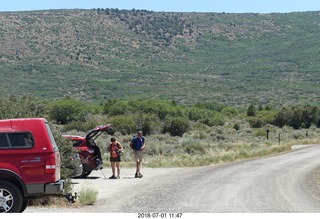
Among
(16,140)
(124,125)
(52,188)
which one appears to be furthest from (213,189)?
(124,125)

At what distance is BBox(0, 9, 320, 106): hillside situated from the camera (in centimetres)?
10169

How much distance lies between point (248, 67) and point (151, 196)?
107213 mm

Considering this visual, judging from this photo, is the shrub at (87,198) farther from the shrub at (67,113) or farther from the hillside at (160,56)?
the hillside at (160,56)

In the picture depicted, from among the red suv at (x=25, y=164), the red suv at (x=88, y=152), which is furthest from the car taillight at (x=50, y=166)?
the red suv at (x=88, y=152)

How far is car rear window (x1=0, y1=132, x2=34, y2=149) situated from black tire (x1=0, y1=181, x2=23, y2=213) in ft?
2.42

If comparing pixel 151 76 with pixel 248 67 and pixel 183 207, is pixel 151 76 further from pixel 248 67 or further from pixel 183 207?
pixel 183 207

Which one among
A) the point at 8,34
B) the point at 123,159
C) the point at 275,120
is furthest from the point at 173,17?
the point at 123,159

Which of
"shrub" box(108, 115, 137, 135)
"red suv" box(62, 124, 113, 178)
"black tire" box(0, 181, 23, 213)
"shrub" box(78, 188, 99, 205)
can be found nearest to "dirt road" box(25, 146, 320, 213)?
"shrub" box(78, 188, 99, 205)

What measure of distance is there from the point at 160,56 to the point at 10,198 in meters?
113

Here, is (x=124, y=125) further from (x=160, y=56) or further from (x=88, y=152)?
(x=160, y=56)

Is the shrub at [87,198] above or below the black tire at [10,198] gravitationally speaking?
below

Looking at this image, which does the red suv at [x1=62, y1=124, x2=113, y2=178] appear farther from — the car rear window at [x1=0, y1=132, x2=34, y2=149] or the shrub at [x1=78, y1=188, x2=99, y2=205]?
the car rear window at [x1=0, y1=132, x2=34, y2=149]

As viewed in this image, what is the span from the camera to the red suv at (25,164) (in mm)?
12094

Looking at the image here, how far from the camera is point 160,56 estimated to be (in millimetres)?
125000
